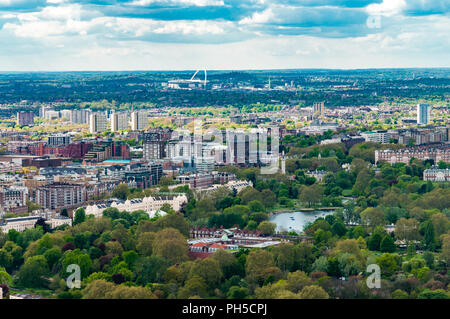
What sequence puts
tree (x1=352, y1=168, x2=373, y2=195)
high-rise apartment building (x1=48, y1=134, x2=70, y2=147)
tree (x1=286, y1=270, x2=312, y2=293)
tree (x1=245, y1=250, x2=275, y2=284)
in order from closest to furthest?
tree (x1=286, y1=270, x2=312, y2=293), tree (x1=245, y1=250, x2=275, y2=284), tree (x1=352, y1=168, x2=373, y2=195), high-rise apartment building (x1=48, y1=134, x2=70, y2=147)

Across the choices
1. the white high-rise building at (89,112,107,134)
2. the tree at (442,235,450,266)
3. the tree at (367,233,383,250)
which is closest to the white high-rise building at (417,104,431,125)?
the white high-rise building at (89,112,107,134)

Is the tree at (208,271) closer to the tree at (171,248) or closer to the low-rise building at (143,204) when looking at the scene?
the tree at (171,248)

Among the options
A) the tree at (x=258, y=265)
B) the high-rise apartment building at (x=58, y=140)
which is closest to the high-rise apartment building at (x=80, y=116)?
the high-rise apartment building at (x=58, y=140)

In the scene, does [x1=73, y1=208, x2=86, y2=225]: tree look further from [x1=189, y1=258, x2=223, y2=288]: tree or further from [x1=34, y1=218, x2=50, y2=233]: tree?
[x1=189, y1=258, x2=223, y2=288]: tree

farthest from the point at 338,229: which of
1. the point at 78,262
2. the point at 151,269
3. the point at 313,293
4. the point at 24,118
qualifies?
the point at 24,118

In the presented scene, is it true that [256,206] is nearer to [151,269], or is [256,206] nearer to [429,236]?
[429,236]
